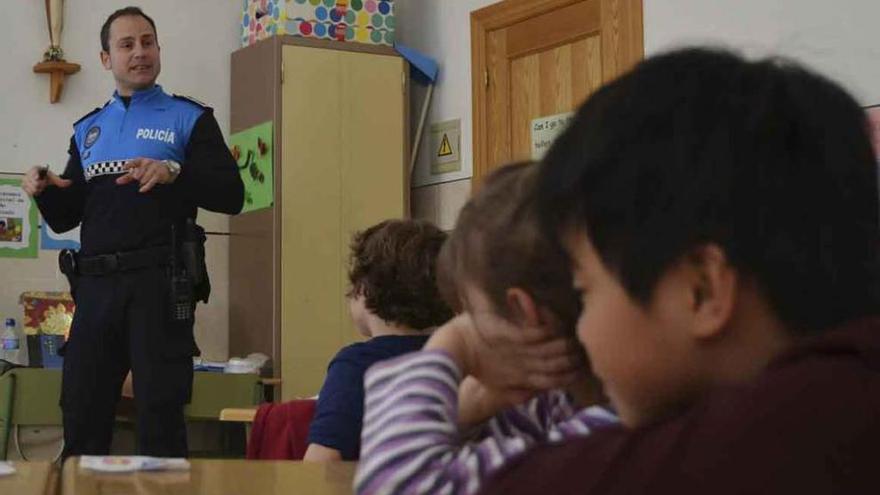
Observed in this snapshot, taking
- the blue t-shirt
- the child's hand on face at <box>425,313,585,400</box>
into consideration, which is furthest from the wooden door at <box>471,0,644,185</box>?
the child's hand on face at <box>425,313,585,400</box>

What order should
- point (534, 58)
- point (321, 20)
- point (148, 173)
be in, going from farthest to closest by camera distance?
point (321, 20)
point (534, 58)
point (148, 173)

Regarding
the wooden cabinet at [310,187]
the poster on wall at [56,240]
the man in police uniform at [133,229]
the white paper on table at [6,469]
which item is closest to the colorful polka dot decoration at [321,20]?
the wooden cabinet at [310,187]

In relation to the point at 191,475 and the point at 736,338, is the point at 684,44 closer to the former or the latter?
the point at 736,338

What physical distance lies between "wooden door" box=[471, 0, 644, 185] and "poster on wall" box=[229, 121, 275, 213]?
34.2 inches

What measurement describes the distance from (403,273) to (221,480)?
28.6 inches

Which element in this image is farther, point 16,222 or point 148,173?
point 16,222

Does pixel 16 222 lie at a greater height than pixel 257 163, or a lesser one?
lesser

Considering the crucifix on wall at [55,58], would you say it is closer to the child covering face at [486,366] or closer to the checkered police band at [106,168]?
the checkered police band at [106,168]

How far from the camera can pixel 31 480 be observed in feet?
4.16

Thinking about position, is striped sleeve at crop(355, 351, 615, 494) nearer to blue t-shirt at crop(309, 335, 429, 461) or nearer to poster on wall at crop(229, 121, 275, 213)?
blue t-shirt at crop(309, 335, 429, 461)

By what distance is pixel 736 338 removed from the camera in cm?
63

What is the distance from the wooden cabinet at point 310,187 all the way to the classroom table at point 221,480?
3.64 m

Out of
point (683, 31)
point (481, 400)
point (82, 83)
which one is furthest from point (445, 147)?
point (481, 400)

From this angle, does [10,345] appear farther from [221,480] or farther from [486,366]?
[486,366]
